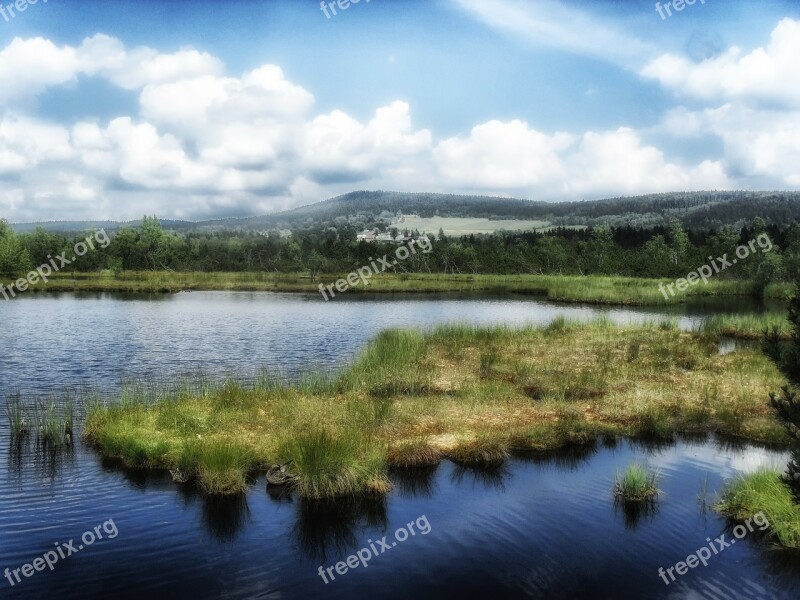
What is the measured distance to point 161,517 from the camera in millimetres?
13570

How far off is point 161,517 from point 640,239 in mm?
177543

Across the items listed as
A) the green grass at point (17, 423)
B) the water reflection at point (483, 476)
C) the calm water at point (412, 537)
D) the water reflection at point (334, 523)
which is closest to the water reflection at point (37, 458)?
the calm water at point (412, 537)

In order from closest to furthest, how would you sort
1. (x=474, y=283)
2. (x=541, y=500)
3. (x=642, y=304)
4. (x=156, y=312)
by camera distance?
1. (x=541, y=500)
2. (x=156, y=312)
3. (x=642, y=304)
4. (x=474, y=283)

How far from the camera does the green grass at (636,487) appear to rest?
14797 millimetres

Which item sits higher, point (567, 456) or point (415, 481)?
point (415, 481)

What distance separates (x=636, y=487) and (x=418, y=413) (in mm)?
7386

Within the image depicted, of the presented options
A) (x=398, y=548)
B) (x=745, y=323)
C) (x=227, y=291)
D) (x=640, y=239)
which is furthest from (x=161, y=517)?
(x=640, y=239)

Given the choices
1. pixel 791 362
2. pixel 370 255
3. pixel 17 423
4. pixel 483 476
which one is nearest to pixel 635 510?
pixel 483 476

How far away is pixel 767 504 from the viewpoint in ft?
44.3

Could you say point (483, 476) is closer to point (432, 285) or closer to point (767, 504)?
point (767, 504)

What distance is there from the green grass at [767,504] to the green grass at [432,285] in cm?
6008

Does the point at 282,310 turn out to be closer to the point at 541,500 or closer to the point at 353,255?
the point at 541,500

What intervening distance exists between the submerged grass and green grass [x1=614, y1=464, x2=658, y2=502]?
133 inches

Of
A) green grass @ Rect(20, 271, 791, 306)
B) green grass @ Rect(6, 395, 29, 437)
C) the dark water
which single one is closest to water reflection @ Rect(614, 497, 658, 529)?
green grass @ Rect(6, 395, 29, 437)
